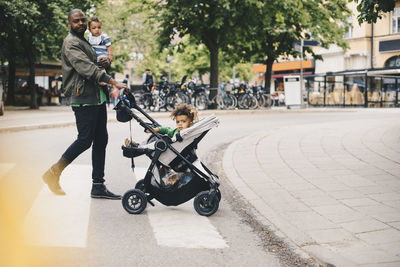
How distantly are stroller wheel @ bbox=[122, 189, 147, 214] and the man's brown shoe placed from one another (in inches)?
38.8

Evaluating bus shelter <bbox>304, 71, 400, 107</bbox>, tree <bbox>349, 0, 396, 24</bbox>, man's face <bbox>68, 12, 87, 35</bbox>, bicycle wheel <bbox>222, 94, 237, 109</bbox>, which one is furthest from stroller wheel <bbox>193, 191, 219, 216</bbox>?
bus shelter <bbox>304, 71, 400, 107</bbox>

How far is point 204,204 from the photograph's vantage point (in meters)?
4.95

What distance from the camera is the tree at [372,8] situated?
7709 millimetres

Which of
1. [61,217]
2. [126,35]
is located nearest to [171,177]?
[61,217]

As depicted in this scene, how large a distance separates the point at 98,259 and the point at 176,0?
63.5 ft

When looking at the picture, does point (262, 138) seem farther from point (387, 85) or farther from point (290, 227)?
point (387, 85)

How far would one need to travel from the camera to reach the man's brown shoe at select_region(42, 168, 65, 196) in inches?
217

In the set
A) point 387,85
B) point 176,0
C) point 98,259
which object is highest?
point 176,0

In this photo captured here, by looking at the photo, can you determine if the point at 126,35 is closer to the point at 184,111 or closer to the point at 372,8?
the point at 372,8

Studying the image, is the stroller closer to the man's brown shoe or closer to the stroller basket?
the stroller basket

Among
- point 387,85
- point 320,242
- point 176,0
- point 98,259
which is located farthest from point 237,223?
point 387,85

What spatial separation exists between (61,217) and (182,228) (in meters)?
1.12

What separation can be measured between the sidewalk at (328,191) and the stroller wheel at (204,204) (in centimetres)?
43

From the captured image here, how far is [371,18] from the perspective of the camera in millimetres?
8164
